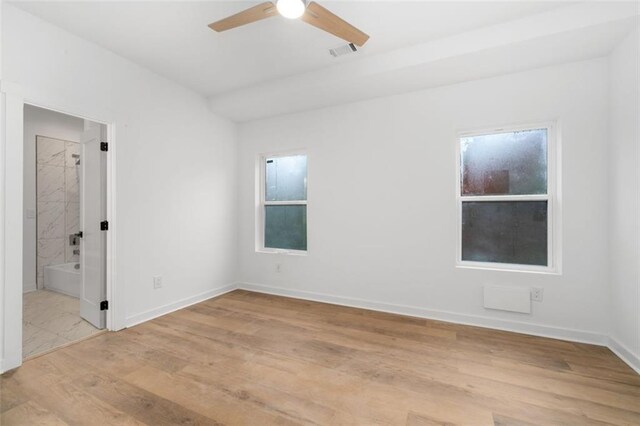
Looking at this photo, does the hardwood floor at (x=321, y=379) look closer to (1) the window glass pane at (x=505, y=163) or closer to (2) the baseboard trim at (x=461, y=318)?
(2) the baseboard trim at (x=461, y=318)

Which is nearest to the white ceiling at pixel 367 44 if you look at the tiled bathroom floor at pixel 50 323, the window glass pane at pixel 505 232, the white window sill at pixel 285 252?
the window glass pane at pixel 505 232

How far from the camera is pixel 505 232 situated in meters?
2.97

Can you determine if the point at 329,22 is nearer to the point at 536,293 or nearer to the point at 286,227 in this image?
the point at 286,227

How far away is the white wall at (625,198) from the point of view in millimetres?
2154

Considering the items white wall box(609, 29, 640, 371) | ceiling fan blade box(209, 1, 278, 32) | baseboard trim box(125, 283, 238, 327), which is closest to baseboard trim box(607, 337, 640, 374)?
white wall box(609, 29, 640, 371)

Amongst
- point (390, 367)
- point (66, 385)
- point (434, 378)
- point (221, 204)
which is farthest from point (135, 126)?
point (434, 378)

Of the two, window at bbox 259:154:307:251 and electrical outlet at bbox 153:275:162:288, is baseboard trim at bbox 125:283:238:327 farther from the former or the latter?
window at bbox 259:154:307:251

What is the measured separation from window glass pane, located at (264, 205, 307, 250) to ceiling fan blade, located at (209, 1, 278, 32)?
8.14ft

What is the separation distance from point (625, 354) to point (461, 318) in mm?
1215

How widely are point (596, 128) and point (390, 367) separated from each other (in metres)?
2.84

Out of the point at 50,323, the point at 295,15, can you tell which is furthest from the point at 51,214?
the point at 295,15

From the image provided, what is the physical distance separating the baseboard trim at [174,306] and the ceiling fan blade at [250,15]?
117 inches

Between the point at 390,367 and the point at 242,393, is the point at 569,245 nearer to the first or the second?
the point at 390,367

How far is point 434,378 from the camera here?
80.5 inches
